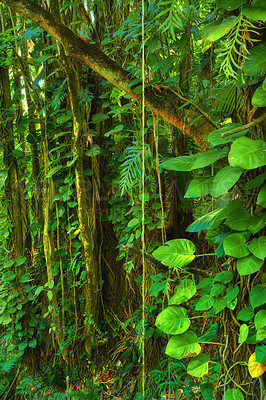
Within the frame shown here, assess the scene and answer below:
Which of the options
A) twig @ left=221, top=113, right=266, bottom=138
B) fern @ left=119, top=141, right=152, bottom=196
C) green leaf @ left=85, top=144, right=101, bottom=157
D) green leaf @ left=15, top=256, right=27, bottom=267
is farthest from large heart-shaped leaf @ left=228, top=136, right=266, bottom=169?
green leaf @ left=15, top=256, right=27, bottom=267

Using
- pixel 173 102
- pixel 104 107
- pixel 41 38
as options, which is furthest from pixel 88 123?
pixel 173 102

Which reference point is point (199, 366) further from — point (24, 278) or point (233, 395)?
point (24, 278)

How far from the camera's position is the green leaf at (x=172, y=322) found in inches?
41.6

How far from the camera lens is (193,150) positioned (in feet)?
8.07

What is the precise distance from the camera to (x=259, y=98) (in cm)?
90

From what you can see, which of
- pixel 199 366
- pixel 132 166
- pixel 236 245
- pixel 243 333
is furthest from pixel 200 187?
pixel 132 166

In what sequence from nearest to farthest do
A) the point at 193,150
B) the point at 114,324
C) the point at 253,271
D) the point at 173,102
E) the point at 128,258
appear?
1. the point at 253,271
2. the point at 173,102
3. the point at 128,258
4. the point at 114,324
5. the point at 193,150

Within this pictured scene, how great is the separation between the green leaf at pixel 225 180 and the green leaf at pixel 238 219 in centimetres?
12

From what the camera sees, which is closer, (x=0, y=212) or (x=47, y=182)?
(x=47, y=182)

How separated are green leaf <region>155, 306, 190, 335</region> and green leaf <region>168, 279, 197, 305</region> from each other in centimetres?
3

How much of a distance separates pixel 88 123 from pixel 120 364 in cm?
139

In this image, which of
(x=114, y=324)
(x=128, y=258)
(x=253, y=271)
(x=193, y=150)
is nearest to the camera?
(x=253, y=271)

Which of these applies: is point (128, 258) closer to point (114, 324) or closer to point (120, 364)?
point (114, 324)

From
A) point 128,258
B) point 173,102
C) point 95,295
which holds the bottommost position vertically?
point 95,295
